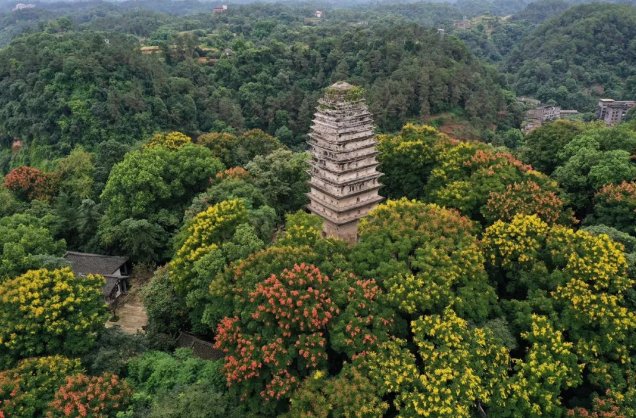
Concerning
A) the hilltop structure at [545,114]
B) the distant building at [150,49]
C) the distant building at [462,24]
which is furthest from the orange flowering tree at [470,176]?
the distant building at [462,24]

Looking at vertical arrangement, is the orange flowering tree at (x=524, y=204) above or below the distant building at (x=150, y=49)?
below

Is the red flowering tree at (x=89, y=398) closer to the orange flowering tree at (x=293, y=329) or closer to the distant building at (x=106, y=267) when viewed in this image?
the orange flowering tree at (x=293, y=329)

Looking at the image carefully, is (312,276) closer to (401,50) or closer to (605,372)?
(605,372)

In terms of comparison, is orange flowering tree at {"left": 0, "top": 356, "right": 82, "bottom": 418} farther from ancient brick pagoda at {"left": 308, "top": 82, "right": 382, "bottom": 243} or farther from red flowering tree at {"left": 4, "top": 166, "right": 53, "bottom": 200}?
red flowering tree at {"left": 4, "top": 166, "right": 53, "bottom": 200}

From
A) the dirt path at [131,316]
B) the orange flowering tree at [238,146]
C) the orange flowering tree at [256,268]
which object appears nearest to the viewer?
the orange flowering tree at [256,268]

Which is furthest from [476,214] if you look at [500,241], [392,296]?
[392,296]
